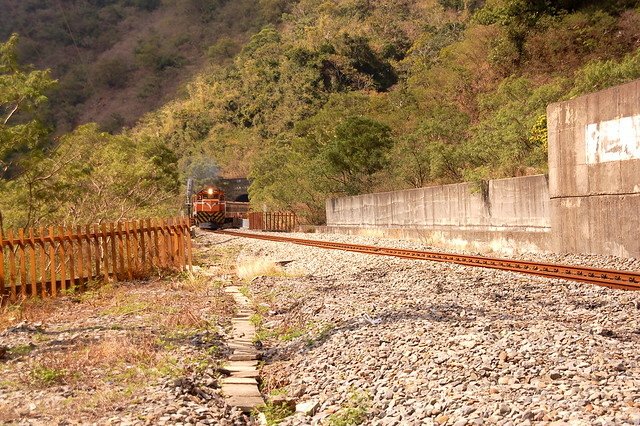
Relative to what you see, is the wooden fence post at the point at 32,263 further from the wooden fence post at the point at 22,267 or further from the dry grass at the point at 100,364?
the dry grass at the point at 100,364

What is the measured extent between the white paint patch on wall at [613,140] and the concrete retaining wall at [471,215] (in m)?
2.72

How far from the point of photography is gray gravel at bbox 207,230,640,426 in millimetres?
4832

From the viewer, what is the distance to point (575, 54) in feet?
140

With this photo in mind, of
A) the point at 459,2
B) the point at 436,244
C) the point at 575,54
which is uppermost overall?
the point at 459,2

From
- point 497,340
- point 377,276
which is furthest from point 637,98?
point 497,340

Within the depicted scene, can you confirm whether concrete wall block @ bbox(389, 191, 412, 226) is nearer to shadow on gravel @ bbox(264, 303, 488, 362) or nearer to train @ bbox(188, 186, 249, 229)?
shadow on gravel @ bbox(264, 303, 488, 362)

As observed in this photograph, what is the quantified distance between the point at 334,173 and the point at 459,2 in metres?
87.5

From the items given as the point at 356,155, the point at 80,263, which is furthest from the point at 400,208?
the point at 80,263

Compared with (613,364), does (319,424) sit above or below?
below

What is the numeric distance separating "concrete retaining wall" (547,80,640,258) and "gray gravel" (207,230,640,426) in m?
3.81

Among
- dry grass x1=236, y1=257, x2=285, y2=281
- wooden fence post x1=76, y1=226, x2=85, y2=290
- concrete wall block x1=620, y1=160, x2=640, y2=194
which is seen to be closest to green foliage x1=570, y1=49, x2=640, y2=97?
concrete wall block x1=620, y1=160, x2=640, y2=194

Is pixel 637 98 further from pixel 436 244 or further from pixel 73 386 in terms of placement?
pixel 73 386

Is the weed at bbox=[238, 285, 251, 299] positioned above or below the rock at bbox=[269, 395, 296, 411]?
above

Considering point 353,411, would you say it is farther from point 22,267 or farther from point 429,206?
point 429,206
